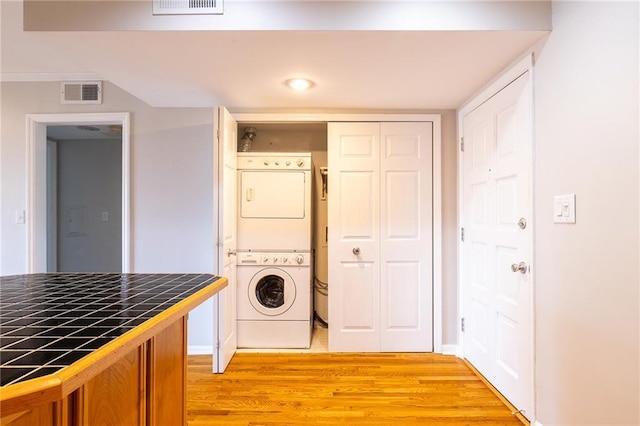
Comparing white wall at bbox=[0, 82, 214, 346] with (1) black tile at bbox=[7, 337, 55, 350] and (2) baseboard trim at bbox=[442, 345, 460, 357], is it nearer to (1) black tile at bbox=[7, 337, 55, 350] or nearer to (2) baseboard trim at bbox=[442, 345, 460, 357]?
(1) black tile at bbox=[7, 337, 55, 350]

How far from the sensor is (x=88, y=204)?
13.6ft

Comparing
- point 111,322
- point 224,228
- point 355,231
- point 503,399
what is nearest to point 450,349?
point 503,399

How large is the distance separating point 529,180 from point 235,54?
1.78 m

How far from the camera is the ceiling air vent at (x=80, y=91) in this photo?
251 centimetres

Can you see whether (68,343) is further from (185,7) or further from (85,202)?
(85,202)

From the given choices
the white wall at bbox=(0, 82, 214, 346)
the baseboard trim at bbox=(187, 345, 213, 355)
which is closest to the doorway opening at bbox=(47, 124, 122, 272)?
the white wall at bbox=(0, 82, 214, 346)

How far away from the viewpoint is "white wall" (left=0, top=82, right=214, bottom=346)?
2.53 meters

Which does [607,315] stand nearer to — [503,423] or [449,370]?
[503,423]

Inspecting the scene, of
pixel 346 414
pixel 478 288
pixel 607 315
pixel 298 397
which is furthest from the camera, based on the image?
pixel 478 288

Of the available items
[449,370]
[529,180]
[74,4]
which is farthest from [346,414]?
[74,4]

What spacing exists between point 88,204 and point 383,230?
4.10 meters

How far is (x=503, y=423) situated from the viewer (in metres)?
1.71

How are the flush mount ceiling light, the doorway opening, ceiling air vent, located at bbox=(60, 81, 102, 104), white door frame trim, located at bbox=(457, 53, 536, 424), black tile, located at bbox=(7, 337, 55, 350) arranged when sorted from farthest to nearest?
the doorway opening < ceiling air vent, located at bbox=(60, 81, 102, 104) < the flush mount ceiling light < white door frame trim, located at bbox=(457, 53, 536, 424) < black tile, located at bbox=(7, 337, 55, 350)

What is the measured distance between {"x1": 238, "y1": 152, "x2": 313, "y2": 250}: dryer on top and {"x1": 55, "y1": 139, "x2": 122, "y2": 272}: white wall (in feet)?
8.73
